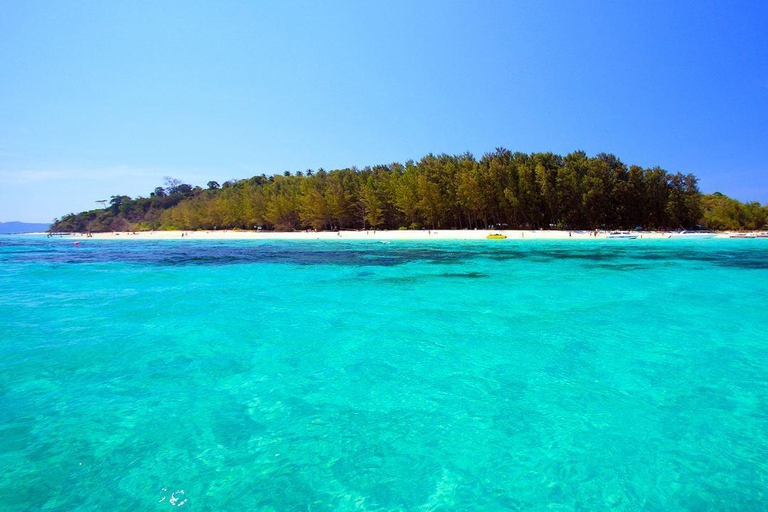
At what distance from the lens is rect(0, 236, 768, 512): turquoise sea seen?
4574mm

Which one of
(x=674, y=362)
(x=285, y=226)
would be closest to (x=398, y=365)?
(x=674, y=362)

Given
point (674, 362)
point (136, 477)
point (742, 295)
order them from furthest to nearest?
1. point (742, 295)
2. point (674, 362)
3. point (136, 477)

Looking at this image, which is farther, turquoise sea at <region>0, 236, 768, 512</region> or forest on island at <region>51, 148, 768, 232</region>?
forest on island at <region>51, 148, 768, 232</region>

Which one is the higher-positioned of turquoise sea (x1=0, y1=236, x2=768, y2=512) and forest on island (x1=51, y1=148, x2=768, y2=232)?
forest on island (x1=51, y1=148, x2=768, y2=232)

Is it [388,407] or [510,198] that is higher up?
[510,198]

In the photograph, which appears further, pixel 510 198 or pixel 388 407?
pixel 510 198

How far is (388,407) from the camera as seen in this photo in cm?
663

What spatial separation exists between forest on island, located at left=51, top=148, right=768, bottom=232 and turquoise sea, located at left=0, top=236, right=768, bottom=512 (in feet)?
156

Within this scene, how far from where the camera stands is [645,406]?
650cm

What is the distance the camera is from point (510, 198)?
58469mm

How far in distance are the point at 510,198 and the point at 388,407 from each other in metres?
56.8

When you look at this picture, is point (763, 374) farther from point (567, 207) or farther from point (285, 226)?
point (285, 226)

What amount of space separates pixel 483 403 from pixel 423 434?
5.14 ft

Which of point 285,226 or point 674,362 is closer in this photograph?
point 674,362
